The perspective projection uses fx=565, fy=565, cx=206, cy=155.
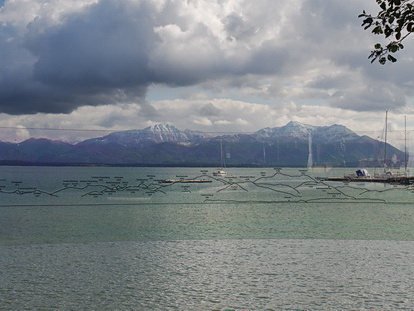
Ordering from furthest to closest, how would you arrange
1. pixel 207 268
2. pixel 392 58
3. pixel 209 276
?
pixel 207 268 → pixel 209 276 → pixel 392 58

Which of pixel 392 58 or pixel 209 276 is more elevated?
pixel 392 58

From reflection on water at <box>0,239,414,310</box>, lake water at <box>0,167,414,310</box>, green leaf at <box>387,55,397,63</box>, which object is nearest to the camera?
green leaf at <box>387,55,397,63</box>

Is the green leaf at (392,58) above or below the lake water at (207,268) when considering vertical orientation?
above

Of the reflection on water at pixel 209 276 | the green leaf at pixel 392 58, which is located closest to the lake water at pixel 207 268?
the reflection on water at pixel 209 276

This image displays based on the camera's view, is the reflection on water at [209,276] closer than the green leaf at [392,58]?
No

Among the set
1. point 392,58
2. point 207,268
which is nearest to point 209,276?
point 207,268

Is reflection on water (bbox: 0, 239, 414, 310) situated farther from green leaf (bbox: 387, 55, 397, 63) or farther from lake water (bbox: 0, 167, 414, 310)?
green leaf (bbox: 387, 55, 397, 63)

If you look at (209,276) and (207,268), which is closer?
(209,276)

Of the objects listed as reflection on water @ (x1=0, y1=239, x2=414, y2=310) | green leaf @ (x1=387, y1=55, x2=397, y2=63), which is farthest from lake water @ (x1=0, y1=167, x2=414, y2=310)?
green leaf @ (x1=387, y1=55, x2=397, y2=63)

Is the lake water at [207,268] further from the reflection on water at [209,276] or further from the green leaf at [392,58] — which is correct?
the green leaf at [392,58]

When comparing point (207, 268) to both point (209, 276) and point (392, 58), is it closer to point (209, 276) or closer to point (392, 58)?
point (209, 276)

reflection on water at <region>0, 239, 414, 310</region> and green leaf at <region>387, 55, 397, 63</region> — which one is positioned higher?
green leaf at <region>387, 55, 397, 63</region>

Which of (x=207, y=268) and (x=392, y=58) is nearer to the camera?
(x=392, y=58)

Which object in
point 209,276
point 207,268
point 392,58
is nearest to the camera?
point 392,58
